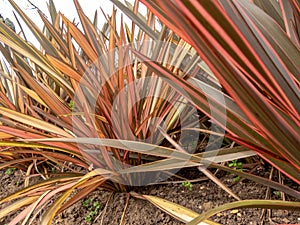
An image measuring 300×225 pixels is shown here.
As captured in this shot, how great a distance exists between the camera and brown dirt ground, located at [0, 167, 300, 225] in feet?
2.49

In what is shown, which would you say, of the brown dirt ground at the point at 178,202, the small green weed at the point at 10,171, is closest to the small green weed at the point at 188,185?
the brown dirt ground at the point at 178,202

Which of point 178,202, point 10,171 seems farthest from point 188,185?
point 10,171

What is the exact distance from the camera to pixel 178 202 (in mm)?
859

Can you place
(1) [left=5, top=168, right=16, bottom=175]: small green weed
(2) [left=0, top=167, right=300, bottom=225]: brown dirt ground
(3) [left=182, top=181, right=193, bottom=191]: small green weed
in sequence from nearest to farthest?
1. (2) [left=0, top=167, right=300, bottom=225]: brown dirt ground
2. (3) [left=182, top=181, right=193, bottom=191]: small green weed
3. (1) [left=5, top=168, right=16, bottom=175]: small green weed

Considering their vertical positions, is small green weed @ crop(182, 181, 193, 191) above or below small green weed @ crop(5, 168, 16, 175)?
above

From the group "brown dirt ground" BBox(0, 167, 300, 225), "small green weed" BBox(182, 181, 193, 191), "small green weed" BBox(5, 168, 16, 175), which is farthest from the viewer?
"small green weed" BBox(5, 168, 16, 175)

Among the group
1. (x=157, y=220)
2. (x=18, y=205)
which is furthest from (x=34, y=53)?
(x=157, y=220)

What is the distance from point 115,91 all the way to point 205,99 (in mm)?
377

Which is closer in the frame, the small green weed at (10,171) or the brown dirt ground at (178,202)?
the brown dirt ground at (178,202)

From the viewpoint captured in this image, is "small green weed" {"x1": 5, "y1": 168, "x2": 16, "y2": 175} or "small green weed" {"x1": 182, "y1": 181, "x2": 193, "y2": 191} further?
"small green weed" {"x1": 5, "y1": 168, "x2": 16, "y2": 175}

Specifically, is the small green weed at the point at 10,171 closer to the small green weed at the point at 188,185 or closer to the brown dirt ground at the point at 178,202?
the brown dirt ground at the point at 178,202

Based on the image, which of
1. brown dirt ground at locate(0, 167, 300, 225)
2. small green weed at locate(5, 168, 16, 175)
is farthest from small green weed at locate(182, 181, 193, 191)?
small green weed at locate(5, 168, 16, 175)

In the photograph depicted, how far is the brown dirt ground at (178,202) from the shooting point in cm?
76

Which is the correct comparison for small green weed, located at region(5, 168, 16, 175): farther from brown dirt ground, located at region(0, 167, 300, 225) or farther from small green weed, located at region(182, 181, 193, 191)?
small green weed, located at region(182, 181, 193, 191)
